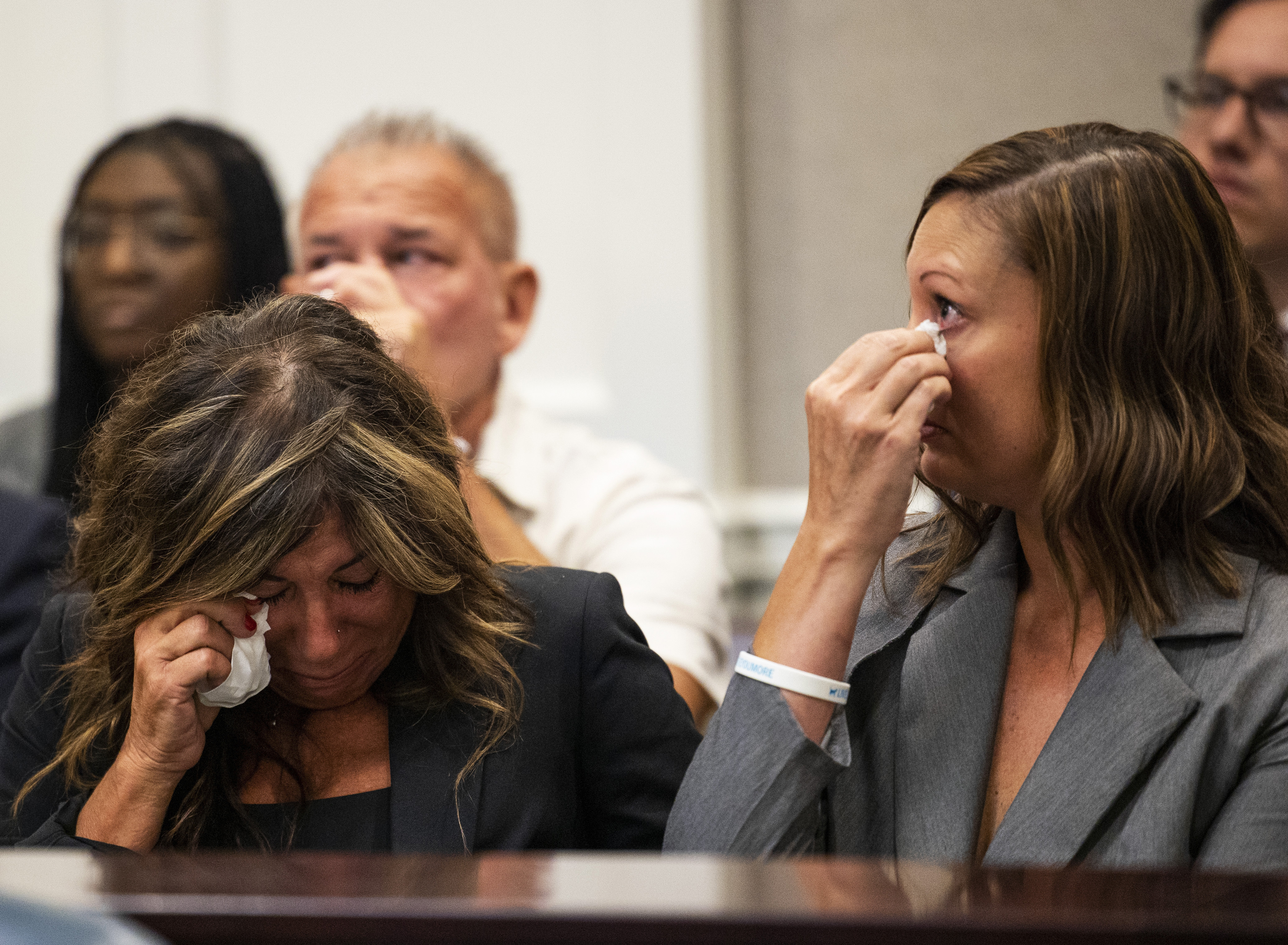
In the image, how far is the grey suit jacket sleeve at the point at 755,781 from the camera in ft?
3.69

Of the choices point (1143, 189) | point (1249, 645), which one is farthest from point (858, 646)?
point (1143, 189)

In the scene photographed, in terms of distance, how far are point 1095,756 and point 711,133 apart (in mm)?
1705

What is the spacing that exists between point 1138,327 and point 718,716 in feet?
1.57

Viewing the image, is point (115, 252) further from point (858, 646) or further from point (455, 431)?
point (858, 646)

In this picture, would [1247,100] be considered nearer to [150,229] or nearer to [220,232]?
[220,232]

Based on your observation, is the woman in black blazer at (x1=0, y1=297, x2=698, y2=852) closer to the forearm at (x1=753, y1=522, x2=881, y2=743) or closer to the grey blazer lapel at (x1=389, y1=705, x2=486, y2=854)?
the grey blazer lapel at (x1=389, y1=705, x2=486, y2=854)

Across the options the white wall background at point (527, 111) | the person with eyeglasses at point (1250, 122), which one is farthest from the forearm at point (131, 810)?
the person with eyeglasses at point (1250, 122)

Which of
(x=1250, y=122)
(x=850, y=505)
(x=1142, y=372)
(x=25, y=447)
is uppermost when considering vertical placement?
(x=1250, y=122)

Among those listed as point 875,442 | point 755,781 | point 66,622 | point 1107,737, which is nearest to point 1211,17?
point 875,442

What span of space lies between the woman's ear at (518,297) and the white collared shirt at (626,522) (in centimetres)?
10

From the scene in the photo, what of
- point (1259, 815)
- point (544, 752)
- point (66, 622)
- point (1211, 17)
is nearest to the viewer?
point (1259, 815)

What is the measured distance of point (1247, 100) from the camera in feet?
7.13

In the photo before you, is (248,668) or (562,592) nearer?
(248,668)

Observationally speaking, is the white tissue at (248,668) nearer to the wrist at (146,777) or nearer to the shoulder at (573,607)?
the wrist at (146,777)
